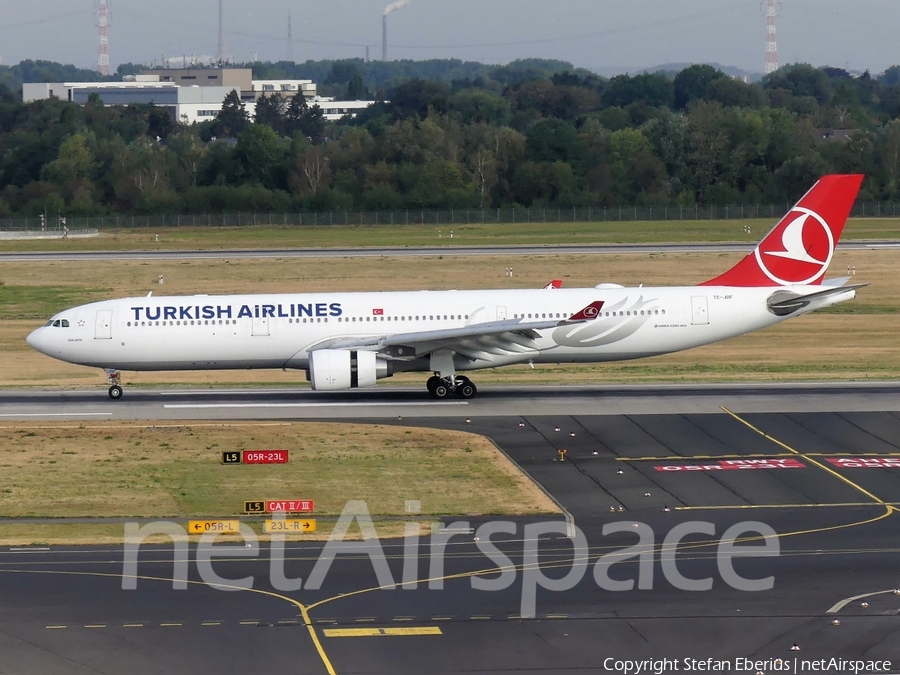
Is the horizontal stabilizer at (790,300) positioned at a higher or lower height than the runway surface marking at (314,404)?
higher

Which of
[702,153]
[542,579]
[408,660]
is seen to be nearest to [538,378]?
[542,579]

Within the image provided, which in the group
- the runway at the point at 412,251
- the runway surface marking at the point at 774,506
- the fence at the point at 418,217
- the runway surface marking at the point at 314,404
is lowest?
the runway surface marking at the point at 314,404

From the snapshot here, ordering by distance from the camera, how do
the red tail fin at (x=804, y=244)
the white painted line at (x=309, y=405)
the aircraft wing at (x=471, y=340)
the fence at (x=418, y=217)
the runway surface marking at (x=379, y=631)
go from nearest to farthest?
the runway surface marking at (x=379, y=631)
the aircraft wing at (x=471, y=340)
the white painted line at (x=309, y=405)
the red tail fin at (x=804, y=244)
the fence at (x=418, y=217)

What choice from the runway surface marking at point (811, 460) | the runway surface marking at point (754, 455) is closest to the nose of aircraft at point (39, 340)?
the runway surface marking at point (754, 455)

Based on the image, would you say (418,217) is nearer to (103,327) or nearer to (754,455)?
(103,327)

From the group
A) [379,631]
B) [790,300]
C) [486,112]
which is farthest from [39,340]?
[486,112]

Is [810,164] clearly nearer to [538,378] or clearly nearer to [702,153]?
[702,153]

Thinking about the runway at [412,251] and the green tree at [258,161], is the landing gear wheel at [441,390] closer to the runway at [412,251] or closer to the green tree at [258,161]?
the runway at [412,251]

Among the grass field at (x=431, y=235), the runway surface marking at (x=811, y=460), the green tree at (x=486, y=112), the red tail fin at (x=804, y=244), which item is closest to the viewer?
the runway surface marking at (x=811, y=460)
